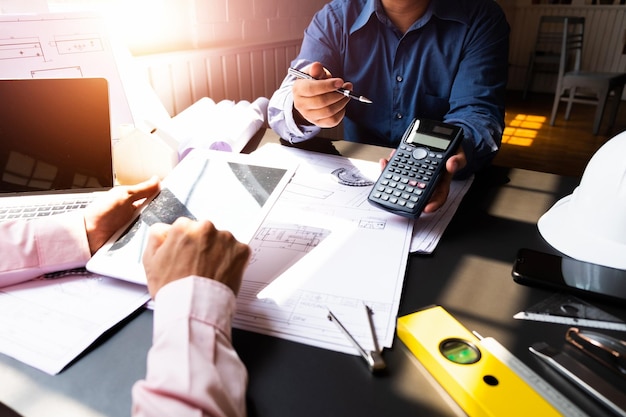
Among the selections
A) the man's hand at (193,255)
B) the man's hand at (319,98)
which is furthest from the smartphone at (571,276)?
the man's hand at (319,98)

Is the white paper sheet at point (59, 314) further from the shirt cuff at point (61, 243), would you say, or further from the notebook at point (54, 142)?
the notebook at point (54, 142)

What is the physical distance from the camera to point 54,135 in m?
0.67

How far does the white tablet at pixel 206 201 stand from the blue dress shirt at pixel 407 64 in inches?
10.6

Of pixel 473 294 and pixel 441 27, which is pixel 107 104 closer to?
pixel 473 294

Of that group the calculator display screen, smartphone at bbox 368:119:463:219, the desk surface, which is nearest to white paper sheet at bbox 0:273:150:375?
the desk surface

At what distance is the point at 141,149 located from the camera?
2.51 ft

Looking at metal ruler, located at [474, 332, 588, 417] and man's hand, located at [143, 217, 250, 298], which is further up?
man's hand, located at [143, 217, 250, 298]

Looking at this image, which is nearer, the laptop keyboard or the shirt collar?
the laptop keyboard

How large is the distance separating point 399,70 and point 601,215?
2.15 ft

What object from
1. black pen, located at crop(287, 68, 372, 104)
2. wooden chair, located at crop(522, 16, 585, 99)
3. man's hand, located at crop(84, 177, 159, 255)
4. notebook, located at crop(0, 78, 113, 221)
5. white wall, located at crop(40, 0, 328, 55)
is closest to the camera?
man's hand, located at crop(84, 177, 159, 255)

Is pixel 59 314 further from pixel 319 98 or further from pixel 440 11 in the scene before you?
pixel 440 11

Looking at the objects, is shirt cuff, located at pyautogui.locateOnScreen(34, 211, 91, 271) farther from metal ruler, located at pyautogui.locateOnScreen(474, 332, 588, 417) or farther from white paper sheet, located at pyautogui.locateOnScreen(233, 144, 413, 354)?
metal ruler, located at pyautogui.locateOnScreen(474, 332, 588, 417)

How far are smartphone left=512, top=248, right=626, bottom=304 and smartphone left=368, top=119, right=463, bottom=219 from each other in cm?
16

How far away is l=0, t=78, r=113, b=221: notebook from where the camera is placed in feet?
2.15
